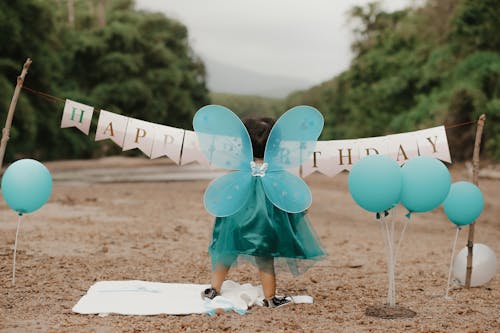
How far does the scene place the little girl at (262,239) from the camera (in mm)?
4812

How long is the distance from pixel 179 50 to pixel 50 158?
1942 cm

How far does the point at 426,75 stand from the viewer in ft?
90.1

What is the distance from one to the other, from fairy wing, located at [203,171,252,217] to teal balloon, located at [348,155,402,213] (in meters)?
0.84

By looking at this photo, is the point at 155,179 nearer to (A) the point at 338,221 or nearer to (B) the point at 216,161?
(A) the point at 338,221

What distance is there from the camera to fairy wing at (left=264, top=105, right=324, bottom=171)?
4.96 metres

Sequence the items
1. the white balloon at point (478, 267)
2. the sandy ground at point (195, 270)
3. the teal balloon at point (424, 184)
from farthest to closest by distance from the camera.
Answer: the white balloon at point (478, 267), the teal balloon at point (424, 184), the sandy ground at point (195, 270)

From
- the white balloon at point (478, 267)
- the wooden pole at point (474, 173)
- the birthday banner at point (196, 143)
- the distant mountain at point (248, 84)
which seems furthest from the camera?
the distant mountain at point (248, 84)

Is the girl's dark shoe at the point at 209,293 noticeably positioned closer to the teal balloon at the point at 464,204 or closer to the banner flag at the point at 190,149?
the banner flag at the point at 190,149

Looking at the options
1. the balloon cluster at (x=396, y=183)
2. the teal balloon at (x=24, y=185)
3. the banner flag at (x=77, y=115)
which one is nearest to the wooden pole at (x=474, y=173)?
the balloon cluster at (x=396, y=183)

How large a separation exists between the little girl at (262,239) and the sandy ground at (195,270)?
0.35m

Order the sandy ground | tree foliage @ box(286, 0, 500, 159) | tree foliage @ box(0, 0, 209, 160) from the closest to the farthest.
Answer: the sandy ground, tree foliage @ box(286, 0, 500, 159), tree foliage @ box(0, 0, 209, 160)

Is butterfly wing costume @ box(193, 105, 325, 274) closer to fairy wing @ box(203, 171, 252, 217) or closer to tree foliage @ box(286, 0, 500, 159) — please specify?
fairy wing @ box(203, 171, 252, 217)

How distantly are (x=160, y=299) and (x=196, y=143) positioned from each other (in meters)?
1.48

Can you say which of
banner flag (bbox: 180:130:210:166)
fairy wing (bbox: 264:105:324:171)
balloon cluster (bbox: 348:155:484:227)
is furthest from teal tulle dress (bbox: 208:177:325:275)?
banner flag (bbox: 180:130:210:166)
